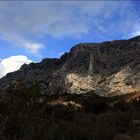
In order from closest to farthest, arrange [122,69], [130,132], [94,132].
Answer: [94,132] → [130,132] → [122,69]

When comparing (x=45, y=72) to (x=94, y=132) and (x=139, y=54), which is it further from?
(x=94, y=132)

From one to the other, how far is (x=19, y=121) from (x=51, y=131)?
96 centimetres

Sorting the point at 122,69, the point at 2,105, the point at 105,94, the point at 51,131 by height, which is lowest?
the point at 51,131

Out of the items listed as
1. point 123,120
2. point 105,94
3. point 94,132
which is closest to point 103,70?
point 105,94

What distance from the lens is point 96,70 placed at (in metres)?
87.0

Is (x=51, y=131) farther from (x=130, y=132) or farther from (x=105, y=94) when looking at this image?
(x=105, y=94)

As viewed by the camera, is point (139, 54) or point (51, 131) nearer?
point (51, 131)

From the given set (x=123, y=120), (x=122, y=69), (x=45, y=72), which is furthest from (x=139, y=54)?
(x=123, y=120)

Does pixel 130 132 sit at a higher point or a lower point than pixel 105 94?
lower

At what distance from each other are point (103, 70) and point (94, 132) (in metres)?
73.4

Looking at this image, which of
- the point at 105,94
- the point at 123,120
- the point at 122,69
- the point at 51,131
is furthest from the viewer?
the point at 122,69

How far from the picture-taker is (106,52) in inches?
3792

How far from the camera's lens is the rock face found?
73875 mm

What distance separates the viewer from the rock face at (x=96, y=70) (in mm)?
73875
